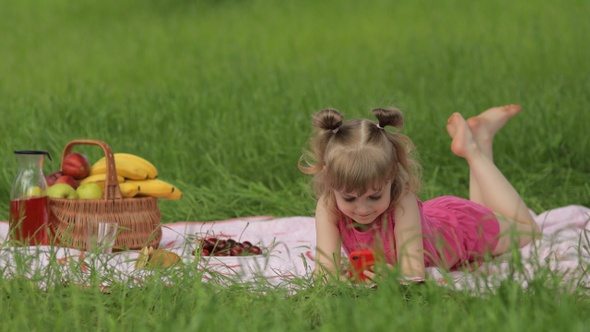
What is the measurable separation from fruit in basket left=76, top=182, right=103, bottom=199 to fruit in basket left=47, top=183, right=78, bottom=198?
3 cm

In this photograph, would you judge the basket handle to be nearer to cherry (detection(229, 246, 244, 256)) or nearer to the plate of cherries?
the plate of cherries

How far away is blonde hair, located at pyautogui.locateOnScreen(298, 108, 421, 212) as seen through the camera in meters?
3.47

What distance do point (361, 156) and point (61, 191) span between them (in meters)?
1.65

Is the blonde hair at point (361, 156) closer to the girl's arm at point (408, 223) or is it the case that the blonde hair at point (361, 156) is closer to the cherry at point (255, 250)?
the girl's arm at point (408, 223)

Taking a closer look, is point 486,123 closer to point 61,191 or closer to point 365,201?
point 365,201

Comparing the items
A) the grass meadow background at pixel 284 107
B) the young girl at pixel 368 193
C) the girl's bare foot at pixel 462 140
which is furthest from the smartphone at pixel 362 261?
the girl's bare foot at pixel 462 140

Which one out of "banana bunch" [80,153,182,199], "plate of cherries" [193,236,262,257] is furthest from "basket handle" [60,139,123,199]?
"plate of cherries" [193,236,262,257]

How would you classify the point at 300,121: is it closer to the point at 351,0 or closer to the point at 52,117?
the point at 52,117

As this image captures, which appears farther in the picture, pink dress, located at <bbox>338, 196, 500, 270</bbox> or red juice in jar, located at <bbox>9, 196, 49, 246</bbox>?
red juice in jar, located at <bbox>9, 196, 49, 246</bbox>

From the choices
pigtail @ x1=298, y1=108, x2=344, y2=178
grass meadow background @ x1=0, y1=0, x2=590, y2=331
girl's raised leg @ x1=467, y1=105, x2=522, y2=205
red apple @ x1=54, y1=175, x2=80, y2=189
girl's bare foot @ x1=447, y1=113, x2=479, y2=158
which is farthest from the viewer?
girl's raised leg @ x1=467, y1=105, x2=522, y2=205

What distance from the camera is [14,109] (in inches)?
281

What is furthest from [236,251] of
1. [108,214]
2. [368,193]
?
[368,193]

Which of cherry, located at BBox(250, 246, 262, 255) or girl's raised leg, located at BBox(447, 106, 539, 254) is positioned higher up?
girl's raised leg, located at BBox(447, 106, 539, 254)

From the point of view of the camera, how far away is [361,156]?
349cm
